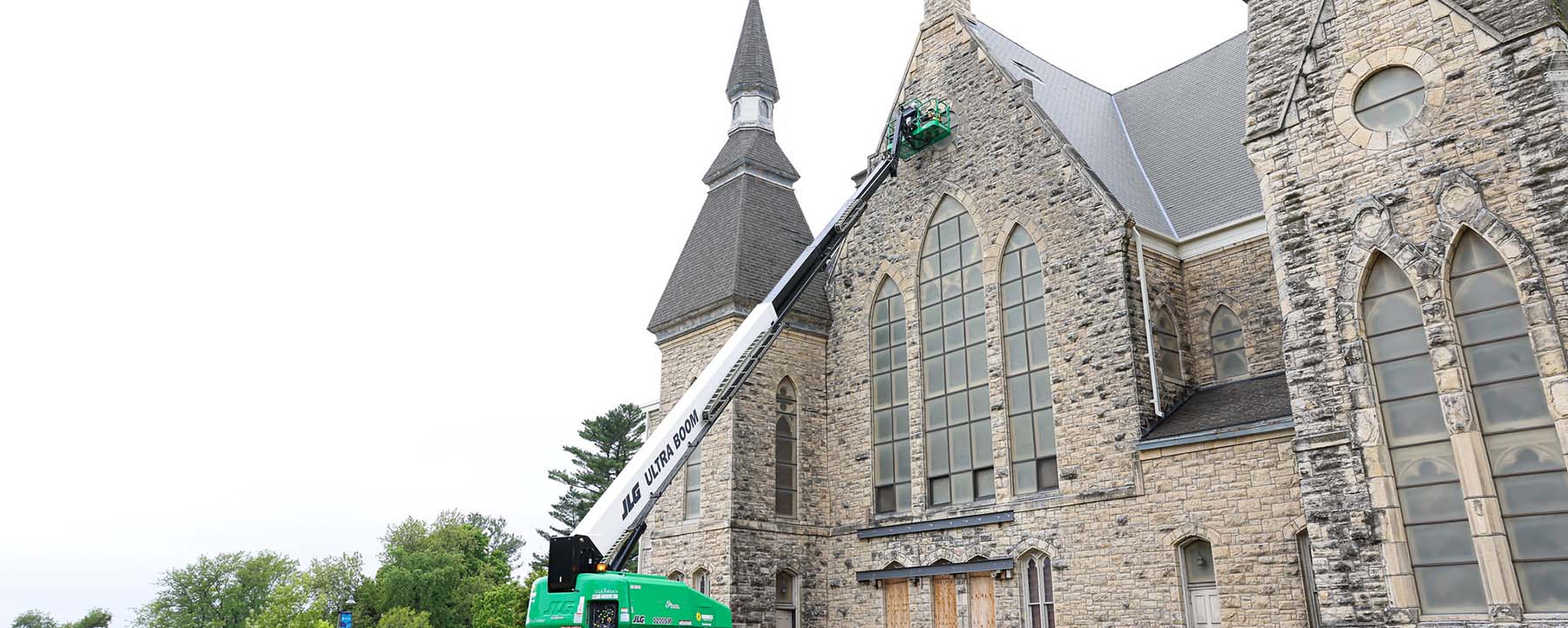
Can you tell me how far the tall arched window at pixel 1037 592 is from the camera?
1622 centimetres

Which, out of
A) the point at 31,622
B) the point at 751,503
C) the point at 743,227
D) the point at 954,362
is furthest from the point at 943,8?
the point at 31,622

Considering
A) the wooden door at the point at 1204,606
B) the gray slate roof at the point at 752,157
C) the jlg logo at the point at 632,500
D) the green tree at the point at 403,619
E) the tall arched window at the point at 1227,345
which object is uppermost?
the gray slate roof at the point at 752,157

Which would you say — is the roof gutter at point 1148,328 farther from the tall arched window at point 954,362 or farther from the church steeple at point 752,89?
the church steeple at point 752,89

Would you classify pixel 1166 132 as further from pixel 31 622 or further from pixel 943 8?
pixel 31 622

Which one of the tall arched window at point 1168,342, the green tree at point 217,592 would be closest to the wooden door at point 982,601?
the tall arched window at point 1168,342

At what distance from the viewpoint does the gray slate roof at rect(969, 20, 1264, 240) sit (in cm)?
1820

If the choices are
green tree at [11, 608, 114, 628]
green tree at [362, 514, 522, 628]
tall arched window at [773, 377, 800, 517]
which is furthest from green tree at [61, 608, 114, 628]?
tall arched window at [773, 377, 800, 517]

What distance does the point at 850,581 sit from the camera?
64.5 feet

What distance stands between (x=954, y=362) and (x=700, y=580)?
6.77 metres

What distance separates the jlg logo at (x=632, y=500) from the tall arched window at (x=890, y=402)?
700 centimetres

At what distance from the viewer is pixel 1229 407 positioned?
15078mm

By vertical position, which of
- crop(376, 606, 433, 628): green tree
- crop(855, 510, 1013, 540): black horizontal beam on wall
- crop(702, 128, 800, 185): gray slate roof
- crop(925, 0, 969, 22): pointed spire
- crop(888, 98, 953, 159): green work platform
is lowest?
crop(376, 606, 433, 628): green tree

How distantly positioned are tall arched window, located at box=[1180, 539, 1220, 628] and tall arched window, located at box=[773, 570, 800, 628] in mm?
7978

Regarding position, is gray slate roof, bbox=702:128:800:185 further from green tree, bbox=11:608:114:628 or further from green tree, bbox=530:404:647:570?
green tree, bbox=11:608:114:628
